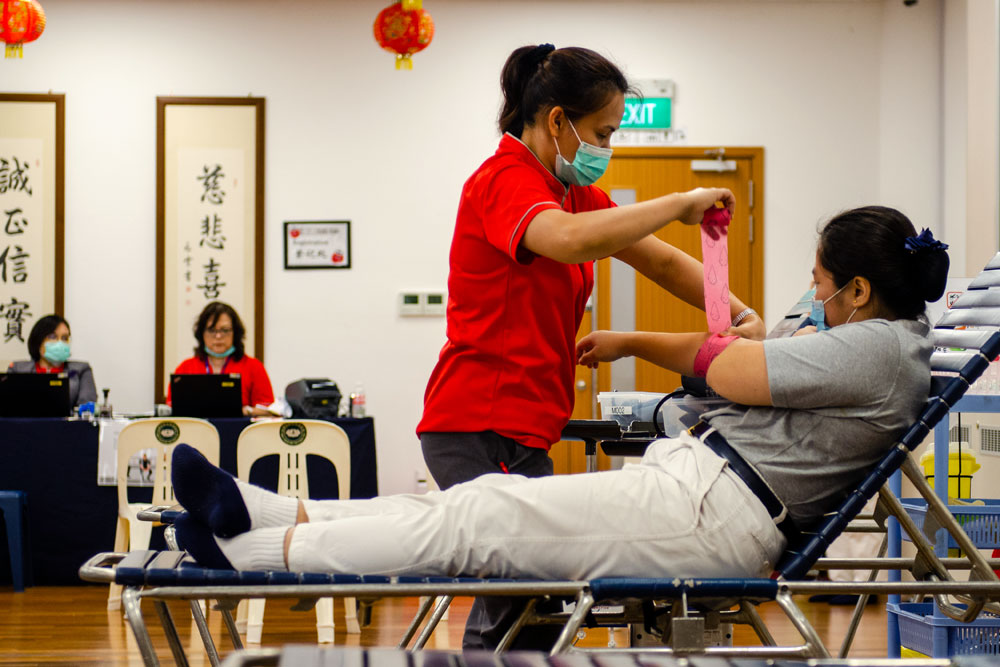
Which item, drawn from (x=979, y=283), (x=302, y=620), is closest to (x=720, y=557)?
(x=979, y=283)

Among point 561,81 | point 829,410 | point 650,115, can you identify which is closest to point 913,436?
point 829,410

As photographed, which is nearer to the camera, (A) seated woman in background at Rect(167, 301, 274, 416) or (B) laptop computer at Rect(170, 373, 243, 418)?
(B) laptop computer at Rect(170, 373, 243, 418)

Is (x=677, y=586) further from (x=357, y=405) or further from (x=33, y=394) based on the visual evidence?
(x=33, y=394)

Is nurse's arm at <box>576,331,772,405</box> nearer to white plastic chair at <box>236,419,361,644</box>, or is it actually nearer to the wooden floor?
the wooden floor

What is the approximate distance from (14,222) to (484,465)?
16.1 feet

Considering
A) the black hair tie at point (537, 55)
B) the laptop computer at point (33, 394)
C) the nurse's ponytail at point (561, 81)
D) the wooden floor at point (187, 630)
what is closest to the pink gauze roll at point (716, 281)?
the nurse's ponytail at point (561, 81)

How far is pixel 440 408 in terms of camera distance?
1664mm

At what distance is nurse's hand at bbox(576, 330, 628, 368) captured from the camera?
5.83 ft

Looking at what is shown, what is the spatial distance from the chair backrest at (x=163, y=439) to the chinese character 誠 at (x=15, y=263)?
6.95 feet

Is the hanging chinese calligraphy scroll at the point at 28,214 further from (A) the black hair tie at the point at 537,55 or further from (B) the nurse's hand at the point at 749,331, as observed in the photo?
(B) the nurse's hand at the point at 749,331

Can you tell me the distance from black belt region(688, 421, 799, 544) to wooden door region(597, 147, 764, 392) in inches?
163

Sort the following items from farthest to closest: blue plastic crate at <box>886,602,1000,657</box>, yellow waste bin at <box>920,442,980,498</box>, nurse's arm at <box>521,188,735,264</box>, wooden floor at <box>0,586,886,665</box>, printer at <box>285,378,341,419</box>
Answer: printer at <box>285,378,341,419</box> → wooden floor at <box>0,586,886,665</box> → yellow waste bin at <box>920,442,980,498</box> → blue plastic crate at <box>886,602,1000,657</box> → nurse's arm at <box>521,188,735,264</box>

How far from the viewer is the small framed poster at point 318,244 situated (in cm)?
571

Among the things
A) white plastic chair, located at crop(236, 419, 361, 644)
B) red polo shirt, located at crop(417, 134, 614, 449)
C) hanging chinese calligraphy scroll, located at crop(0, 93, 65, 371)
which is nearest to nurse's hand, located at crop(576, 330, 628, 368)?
red polo shirt, located at crop(417, 134, 614, 449)
